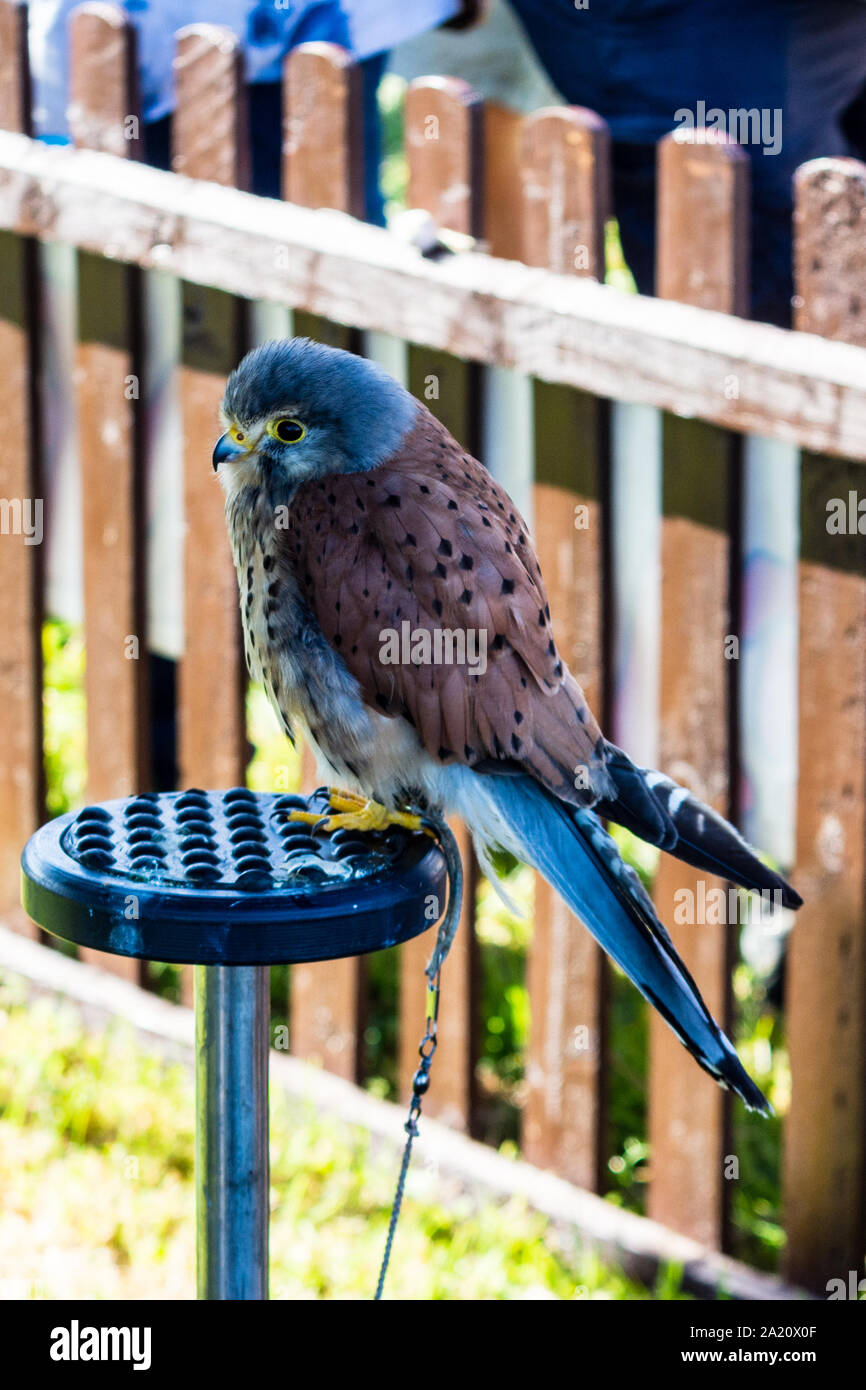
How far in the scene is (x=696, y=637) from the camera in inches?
124

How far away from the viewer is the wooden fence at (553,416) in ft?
9.80

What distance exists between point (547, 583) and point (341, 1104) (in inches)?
46.1

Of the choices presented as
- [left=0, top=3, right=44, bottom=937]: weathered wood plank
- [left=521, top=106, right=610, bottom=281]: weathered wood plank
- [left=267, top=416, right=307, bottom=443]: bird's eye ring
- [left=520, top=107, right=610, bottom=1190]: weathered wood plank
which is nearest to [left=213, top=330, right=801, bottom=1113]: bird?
[left=267, top=416, right=307, bottom=443]: bird's eye ring

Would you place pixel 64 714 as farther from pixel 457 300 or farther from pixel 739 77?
pixel 739 77

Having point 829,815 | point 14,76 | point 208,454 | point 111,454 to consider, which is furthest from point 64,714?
point 829,815

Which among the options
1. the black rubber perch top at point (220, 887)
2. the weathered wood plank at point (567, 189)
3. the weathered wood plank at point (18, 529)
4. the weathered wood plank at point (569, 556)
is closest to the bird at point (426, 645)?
the black rubber perch top at point (220, 887)

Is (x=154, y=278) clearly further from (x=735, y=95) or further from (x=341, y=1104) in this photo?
(x=341, y=1104)

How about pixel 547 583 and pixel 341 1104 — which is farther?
pixel 341 1104

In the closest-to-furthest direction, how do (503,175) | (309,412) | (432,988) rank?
1. (432,988)
2. (309,412)
3. (503,175)

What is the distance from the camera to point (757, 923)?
4.17 meters

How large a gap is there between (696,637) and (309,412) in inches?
45.4

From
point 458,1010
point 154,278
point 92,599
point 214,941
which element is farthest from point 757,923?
point 214,941

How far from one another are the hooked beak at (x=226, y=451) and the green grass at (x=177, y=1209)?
1.64 meters

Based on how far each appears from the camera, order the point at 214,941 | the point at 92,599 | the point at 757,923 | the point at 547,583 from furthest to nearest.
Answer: the point at 757,923 → the point at 92,599 → the point at 547,583 → the point at 214,941
